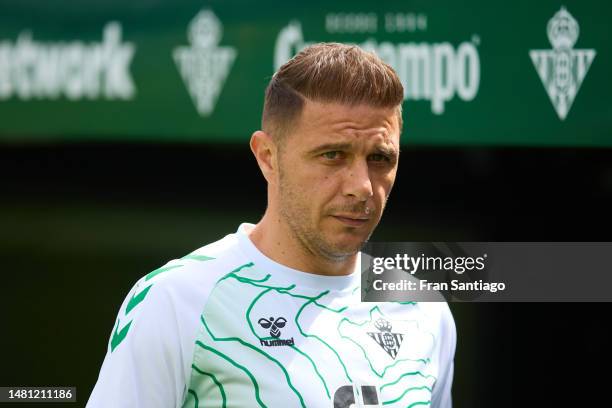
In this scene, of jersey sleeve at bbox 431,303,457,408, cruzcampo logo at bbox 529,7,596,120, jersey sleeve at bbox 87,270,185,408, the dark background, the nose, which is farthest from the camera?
the dark background

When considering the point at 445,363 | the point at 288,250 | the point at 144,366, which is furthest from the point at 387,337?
the point at 144,366

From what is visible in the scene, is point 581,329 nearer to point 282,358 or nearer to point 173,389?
point 282,358

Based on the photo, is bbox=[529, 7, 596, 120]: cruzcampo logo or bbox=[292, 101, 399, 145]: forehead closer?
bbox=[292, 101, 399, 145]: forehead

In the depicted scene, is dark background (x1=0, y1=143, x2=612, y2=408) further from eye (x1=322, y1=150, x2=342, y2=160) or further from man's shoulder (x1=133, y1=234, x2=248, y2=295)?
eye (x1=322, y1=150, x2=342, y2=160)

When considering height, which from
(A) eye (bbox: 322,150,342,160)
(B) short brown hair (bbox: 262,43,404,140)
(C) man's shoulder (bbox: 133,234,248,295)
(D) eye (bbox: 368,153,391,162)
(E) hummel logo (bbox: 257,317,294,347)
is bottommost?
(E) hummel logo (bbox: 257,317,294,347)

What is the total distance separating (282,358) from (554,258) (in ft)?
5.38

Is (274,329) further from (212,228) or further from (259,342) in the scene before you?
(212,228)

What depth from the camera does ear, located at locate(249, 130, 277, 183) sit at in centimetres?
235

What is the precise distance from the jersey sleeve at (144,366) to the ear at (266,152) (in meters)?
0.46

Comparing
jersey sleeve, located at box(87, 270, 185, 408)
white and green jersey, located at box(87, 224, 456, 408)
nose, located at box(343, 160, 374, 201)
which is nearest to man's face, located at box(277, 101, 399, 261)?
nose, located at box(343, 160, 374, 201)

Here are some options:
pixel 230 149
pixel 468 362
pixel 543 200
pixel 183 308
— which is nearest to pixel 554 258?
pixel 543 200

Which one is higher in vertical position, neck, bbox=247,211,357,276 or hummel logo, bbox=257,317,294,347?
neck, bbox=247,211,357,276

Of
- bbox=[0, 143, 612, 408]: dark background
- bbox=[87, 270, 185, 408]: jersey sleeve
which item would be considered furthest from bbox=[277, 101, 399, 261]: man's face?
bbox=[0, 143, 612, 408]: dark background

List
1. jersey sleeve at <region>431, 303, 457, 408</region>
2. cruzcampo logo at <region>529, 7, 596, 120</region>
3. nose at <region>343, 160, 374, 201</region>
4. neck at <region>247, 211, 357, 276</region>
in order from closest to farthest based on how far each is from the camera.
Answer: nose at <region>343, 160, 374, 201</region>, neck at <region>247, 211, 357, 276</region>, jersey sleeve at <region>431, 303, 457, 408</region>, cruzcampo logo at <region>529, 7, 596, 120</region>
